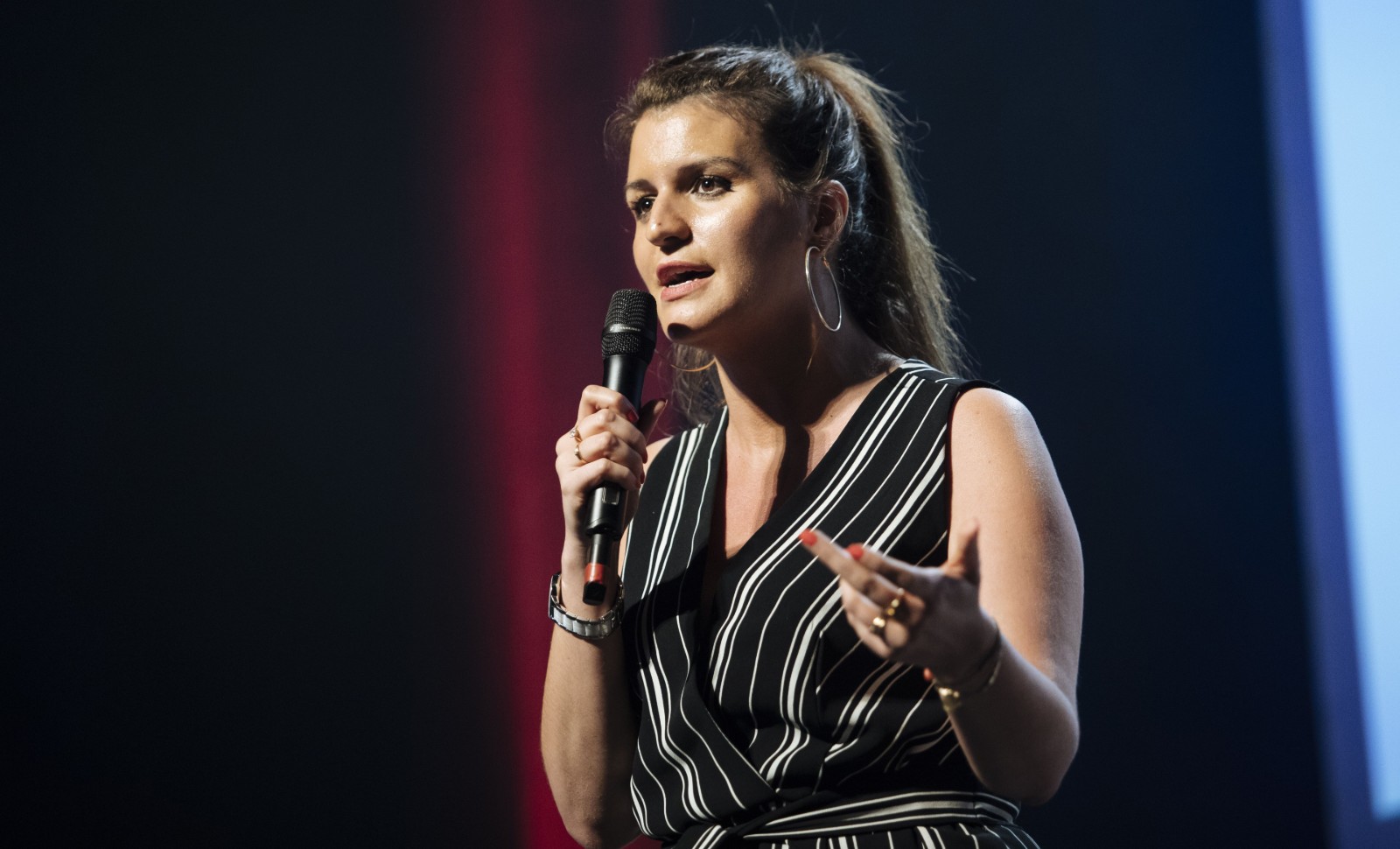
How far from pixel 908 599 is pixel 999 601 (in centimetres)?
30

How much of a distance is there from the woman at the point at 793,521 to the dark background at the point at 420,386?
0.39m

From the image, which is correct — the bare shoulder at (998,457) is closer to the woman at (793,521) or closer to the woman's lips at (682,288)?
the woman at (793,521)

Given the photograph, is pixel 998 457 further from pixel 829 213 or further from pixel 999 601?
pixel 829 213

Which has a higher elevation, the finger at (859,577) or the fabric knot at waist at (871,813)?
the finger at (859,577)

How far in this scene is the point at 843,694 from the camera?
1.21 meters

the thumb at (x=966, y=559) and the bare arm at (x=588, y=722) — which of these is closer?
the thumb at (x=966, y=559)

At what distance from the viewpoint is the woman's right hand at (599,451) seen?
1.17 m

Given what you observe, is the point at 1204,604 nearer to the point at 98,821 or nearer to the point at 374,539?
the point at 374,539

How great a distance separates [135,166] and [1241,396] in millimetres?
1893

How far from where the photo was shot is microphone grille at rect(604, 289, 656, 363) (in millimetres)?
1298

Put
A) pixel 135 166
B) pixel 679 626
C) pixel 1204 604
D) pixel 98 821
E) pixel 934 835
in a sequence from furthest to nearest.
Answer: pixel 1204 604 < pixel 135 166 < pixel 98 821 < pixel 679 626 < pixel 934 835

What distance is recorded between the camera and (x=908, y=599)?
85 cm

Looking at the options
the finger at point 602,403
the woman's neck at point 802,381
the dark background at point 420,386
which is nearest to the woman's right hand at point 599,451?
the finger at point 602,403

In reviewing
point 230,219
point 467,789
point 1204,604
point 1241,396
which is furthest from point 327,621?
point 1241,396
